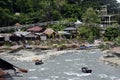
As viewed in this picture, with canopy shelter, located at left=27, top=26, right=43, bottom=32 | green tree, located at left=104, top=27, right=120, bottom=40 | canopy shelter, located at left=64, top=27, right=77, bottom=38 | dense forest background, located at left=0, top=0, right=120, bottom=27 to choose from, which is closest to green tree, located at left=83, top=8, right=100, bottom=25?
canopy shelter, located at left=64, top=27, right=77, bottom=38

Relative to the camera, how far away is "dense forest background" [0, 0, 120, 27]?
92312mm

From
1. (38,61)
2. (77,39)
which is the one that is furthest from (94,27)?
(38,61)

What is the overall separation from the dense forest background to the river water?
2601 cm

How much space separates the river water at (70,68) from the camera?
45.8m

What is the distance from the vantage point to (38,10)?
99688 mm

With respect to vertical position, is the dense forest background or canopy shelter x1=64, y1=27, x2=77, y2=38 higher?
the dense forest background

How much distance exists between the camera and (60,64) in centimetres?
5778

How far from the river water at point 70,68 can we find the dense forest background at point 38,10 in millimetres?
26006

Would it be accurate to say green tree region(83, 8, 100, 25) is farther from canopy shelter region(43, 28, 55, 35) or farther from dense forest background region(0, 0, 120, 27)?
canopy shelter region(43, 28, 55, 35)

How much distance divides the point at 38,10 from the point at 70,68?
158 ft

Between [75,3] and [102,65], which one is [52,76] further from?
[75,3]

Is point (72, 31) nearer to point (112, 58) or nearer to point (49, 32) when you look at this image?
point (49, 32)

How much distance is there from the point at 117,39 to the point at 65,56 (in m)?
19.7

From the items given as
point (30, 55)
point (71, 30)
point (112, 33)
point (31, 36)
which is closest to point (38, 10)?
point (71, 30)
